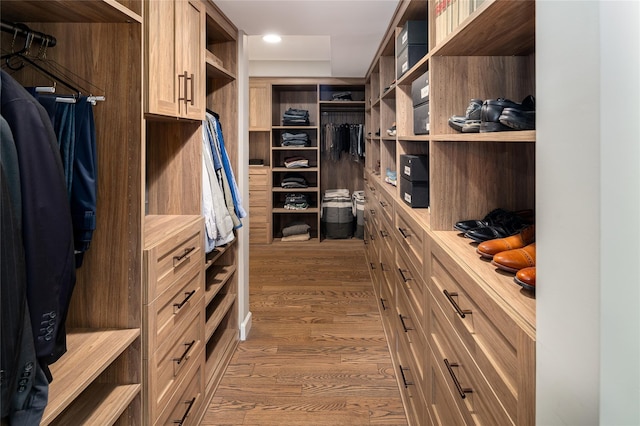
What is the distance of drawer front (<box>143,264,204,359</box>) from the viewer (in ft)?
4.89

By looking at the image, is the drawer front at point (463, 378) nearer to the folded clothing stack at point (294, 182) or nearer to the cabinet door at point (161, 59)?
the cabinet door at point (161, 59)

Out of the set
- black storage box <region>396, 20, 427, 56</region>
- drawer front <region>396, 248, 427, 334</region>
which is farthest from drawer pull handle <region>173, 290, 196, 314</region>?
black storage box <region>396, 20, 427, 56</region>

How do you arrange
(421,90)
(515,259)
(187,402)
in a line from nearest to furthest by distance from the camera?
(515,259)
(187,402)
(421,90)

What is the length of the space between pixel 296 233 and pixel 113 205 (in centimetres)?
452

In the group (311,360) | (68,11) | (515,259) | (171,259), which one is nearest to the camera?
(515,259)

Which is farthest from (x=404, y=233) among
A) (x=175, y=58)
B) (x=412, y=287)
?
(x=175, y=58)

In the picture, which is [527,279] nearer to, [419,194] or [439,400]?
[439,400]

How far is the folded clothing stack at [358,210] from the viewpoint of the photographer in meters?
5.95

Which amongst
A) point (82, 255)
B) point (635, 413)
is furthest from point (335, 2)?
point (635, 413)


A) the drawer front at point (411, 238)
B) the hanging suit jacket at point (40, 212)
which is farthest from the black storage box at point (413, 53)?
the hanging suit jacket at point (40, 212)

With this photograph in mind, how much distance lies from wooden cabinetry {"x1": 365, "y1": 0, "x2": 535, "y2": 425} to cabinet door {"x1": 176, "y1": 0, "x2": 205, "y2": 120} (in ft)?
3.38

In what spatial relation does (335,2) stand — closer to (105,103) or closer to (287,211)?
(105,103)

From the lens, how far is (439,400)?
150 cm

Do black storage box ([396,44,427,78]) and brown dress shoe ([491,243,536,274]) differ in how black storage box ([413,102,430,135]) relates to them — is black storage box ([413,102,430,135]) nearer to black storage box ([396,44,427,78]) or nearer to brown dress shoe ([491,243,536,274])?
black storage box ([396,44,427,78])
